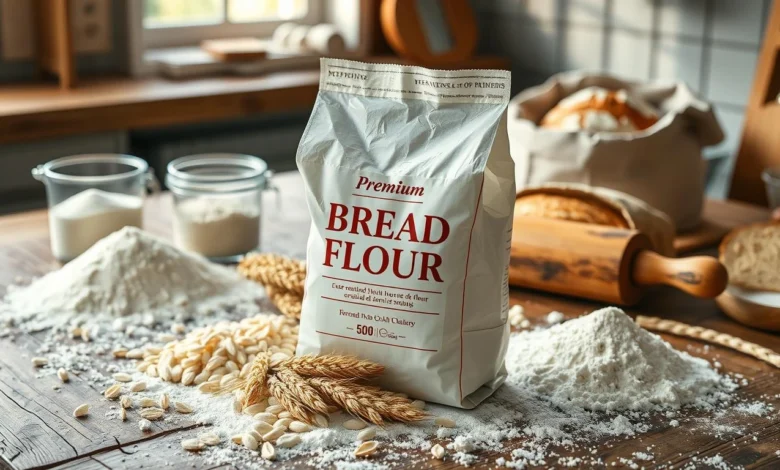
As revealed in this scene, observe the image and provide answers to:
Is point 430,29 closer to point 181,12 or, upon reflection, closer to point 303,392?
point 181,12

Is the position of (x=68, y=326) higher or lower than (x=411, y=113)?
lower

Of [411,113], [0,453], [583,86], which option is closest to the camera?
[0,453]

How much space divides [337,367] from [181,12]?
2.20 metres

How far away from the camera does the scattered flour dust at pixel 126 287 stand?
4.07 ft

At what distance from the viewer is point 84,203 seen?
4.66ft

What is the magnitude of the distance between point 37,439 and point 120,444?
85 mm

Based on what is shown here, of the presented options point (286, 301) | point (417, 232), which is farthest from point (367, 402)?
point (286, 301)

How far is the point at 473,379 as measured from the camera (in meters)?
0.97

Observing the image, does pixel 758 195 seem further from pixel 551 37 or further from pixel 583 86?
pixel 551 37

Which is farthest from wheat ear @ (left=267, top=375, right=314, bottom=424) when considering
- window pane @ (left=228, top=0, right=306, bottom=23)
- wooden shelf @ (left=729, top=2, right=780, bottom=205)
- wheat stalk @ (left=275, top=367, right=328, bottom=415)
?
window pane @ (left=228, top=0, right=306, bottom=23)

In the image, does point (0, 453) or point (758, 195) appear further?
point (758, 195)

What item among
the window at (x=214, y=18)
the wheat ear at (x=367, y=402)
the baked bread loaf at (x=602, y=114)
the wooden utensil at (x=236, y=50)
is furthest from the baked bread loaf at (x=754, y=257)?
the window at (x=214, y=18)

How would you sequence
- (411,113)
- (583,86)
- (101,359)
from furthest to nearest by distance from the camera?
(583,86), (101,359), (411,113)

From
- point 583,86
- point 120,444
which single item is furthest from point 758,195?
point 120,444
